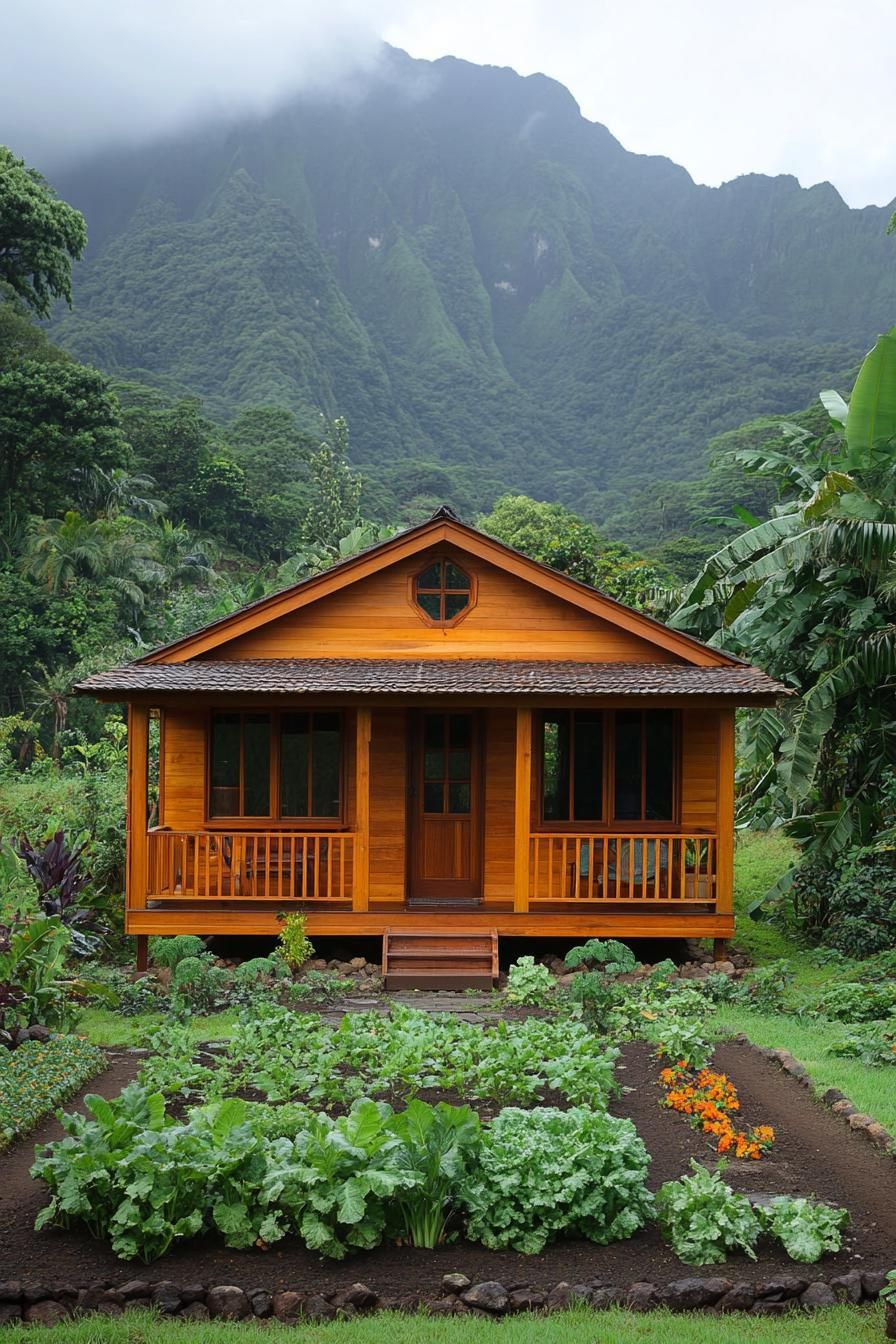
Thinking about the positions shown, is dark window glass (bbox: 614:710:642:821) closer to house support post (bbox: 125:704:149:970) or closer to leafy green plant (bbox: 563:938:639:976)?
leafy green plant (bbox: 563:938:639:976)

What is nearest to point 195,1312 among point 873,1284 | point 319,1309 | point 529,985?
point 319,1309

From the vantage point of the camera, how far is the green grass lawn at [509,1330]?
18.9 feet

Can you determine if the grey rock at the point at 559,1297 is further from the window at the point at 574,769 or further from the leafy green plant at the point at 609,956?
the window at the point at 574,769

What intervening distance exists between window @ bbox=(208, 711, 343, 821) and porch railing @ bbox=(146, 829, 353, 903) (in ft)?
1.29

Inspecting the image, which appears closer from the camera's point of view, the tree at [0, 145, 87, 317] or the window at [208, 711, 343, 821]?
the window at [208, 711, 343, 821]

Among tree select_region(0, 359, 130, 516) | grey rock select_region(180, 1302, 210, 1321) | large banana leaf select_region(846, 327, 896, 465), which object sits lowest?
grey rock select_region(180, 1302, 210, 1321)

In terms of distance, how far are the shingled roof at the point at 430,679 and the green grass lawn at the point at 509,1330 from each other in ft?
28.5

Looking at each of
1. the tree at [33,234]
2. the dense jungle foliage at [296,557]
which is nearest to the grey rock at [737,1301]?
the dense jungle foliage at [296,557]

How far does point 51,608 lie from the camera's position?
39.4m

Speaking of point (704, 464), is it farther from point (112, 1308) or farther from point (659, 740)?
point (112, 1308)

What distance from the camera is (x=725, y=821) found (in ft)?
49.4

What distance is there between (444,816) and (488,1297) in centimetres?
1012

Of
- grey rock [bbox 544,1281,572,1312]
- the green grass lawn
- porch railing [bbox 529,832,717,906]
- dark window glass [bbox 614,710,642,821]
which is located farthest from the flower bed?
dark window glass [bbox 614,710,642,821]

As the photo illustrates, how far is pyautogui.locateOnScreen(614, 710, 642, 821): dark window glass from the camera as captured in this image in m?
16.1
